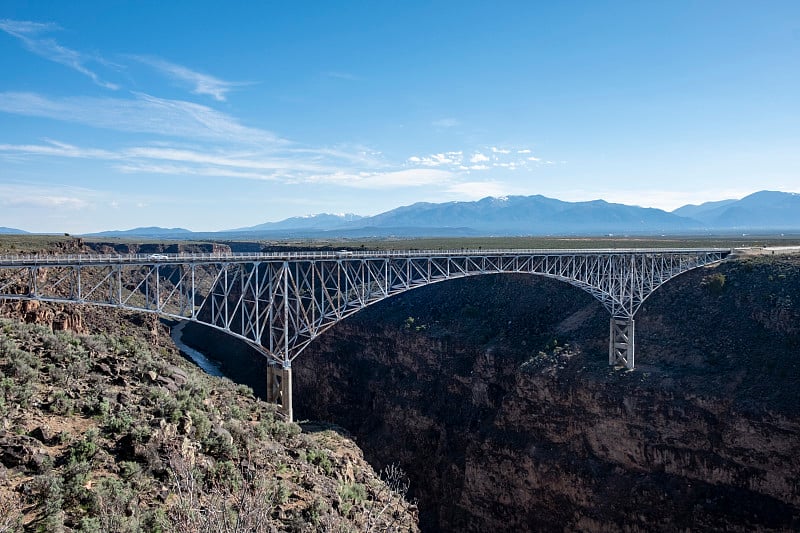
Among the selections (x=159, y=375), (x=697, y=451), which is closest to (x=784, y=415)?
(x=697, y=451)

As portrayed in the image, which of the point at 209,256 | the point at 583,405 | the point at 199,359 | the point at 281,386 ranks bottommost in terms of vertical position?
the point at 199,359

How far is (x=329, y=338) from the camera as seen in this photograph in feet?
197

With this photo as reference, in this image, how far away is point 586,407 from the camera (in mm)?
39469

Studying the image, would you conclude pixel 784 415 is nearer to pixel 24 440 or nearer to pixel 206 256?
pixel 206 256

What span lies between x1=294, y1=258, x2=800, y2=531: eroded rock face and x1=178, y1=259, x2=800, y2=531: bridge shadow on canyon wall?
11 cm

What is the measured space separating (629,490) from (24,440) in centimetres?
3302

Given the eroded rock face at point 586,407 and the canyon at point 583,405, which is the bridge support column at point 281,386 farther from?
the eroded rock face at point 586,407

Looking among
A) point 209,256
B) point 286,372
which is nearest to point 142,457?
point 286,372

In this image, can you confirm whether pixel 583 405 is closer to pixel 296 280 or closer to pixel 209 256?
pixel 296 280

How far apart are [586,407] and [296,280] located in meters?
21.9

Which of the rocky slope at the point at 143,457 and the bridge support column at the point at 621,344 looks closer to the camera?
the rocky slope at the point at 143,457

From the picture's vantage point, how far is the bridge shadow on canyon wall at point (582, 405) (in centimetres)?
3347

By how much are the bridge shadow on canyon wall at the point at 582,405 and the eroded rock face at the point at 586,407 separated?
4.3 inches

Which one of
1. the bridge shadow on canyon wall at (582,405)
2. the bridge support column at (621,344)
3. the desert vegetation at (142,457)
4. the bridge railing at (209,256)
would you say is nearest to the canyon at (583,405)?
the bridge shadow on canyon wall at (582,405)
